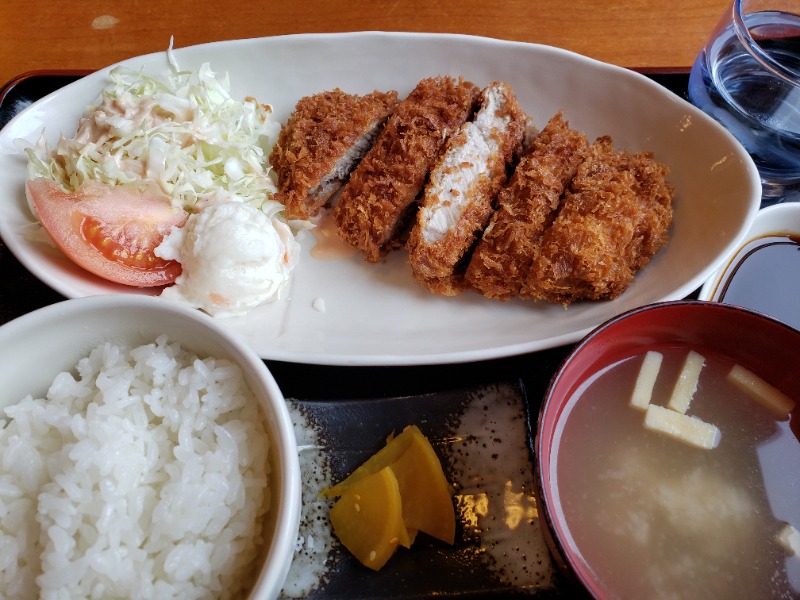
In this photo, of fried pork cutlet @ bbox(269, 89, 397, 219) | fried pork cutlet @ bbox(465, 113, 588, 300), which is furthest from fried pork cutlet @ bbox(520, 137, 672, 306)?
fried pork cutlet @ bbox(269, 89, 397, 219)

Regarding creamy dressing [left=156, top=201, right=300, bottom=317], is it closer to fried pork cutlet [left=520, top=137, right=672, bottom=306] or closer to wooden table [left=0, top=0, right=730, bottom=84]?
fried pork cutlet [left=520, top=137, right=672, bottom=306]

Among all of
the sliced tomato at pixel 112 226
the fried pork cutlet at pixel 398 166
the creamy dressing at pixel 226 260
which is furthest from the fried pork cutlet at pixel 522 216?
the sliced tomato at pixel 112 226

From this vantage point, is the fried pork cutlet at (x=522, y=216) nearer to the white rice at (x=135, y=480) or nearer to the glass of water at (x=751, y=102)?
the glass of water at (x=751, y=102)

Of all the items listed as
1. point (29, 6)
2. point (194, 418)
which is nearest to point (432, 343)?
point (194, 418)

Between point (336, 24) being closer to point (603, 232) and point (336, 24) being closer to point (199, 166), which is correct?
point (199, 166)

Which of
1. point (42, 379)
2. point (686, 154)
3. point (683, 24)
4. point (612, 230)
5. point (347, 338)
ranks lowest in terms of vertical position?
point (347, 338)

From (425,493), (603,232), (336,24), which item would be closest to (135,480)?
(425,493)

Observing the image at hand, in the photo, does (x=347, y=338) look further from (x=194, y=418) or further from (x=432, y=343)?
(x=194, y=418)
